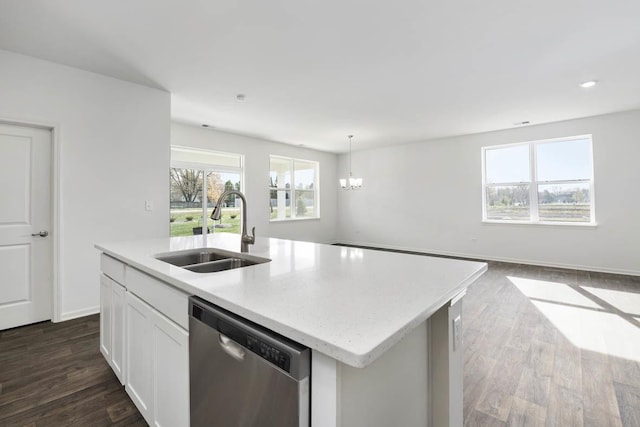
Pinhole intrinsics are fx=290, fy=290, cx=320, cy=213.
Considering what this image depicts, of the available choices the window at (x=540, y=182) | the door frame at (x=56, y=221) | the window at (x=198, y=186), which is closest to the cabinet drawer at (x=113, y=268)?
the door frame at (x=56, y=221)

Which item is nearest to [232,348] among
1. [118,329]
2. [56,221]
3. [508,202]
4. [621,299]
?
[118,329]

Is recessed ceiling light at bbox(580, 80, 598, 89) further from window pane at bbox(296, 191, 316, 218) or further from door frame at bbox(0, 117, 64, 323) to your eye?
door frame at bbox(0, 117, 64, 323)

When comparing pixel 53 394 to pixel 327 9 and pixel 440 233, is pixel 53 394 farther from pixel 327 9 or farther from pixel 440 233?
pixel 440 233

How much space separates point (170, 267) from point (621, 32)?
12.7 feet

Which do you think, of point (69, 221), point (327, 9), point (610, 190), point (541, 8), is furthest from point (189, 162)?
point (610, 190)

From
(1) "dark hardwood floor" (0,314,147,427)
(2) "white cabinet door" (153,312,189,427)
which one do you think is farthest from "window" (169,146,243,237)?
(2) "white cabinet door" (153,312,189,427)

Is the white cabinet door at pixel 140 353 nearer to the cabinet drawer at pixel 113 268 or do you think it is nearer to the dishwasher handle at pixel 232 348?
the cabinet drawer at pixel 113 268

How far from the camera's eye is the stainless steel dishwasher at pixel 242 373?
716 mm

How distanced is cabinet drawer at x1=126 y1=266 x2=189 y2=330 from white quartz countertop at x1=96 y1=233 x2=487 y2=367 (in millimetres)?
53

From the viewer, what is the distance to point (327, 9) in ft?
7.13

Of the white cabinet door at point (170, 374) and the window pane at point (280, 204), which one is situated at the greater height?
the window pane at point (280, 204)

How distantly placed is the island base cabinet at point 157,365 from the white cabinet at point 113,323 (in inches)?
5.0

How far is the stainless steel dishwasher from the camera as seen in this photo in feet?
2.35

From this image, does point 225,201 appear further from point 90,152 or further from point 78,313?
point 78,313
